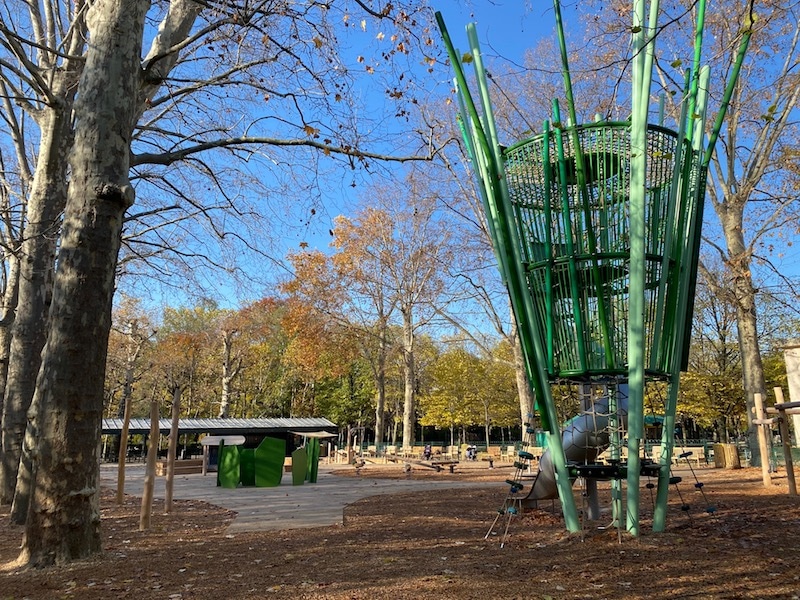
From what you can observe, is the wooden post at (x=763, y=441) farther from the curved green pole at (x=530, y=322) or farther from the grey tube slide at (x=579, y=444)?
the curved green pole at (x=530, y=322)

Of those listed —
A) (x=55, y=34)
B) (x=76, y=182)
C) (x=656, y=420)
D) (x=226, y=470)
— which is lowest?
(x=226, y=470)

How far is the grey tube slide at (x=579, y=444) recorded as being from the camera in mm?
8328

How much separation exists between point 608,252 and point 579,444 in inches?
117

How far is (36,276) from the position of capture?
10492 mm

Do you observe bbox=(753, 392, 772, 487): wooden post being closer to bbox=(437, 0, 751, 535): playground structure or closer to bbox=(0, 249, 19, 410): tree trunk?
bbox=(437, 0, 751, 535): playground structure

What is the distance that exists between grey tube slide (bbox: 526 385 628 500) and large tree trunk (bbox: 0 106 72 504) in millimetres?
8120

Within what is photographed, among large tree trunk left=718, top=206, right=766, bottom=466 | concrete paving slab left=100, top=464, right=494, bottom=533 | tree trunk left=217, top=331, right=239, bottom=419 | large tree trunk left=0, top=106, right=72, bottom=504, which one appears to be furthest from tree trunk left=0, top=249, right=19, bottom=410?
tree trunk left=217, top=331, right=239, bottom=419

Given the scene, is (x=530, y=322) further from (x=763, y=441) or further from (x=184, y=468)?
(x=184, y=468)

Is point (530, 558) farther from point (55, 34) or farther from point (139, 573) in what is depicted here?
point (55, 34)

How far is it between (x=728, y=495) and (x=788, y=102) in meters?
11.1

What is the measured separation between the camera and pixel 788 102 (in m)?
16.6

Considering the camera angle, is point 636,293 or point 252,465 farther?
point 252,465

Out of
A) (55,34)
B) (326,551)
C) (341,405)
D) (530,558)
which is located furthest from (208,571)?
(341,405)

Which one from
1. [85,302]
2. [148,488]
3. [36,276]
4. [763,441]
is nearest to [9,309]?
[36,276]
